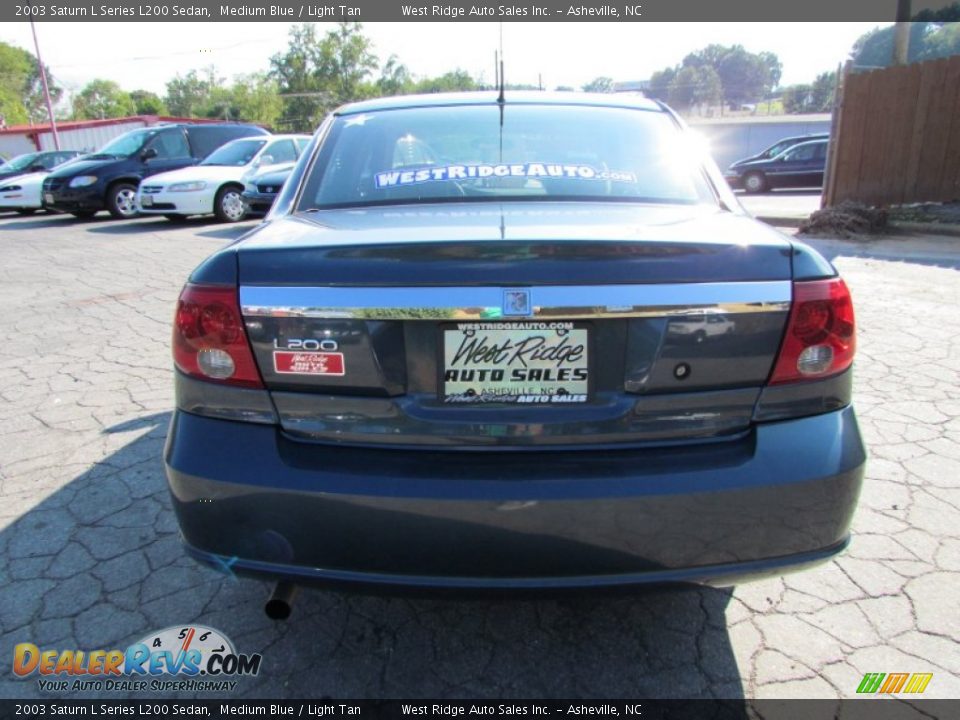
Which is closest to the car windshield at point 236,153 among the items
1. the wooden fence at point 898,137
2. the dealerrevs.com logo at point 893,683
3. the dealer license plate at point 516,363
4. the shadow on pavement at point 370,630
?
the wooden fence at point 898,137

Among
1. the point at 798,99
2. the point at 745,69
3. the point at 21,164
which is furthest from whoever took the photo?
the point at 745,69

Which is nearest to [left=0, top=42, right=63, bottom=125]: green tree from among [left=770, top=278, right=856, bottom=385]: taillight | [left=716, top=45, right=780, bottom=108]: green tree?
[left=770, top=278, right=856, bottom=385]: taillight

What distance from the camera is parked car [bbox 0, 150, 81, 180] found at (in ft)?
57.8

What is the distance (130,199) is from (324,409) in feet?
47.1

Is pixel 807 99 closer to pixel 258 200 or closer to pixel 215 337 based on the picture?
pixel 258 200

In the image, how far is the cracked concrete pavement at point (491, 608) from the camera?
193 centimetres

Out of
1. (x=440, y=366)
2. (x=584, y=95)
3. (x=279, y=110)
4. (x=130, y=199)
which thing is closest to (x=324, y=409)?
(x=440, y=366)

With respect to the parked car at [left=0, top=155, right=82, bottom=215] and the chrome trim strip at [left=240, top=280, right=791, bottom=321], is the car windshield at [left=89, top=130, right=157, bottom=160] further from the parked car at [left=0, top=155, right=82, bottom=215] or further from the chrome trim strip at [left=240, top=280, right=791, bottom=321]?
the chrome trim strip at [left=240, top=280, right=791, bottom=321]

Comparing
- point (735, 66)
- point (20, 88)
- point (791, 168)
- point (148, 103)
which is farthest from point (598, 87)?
point (735, 66)

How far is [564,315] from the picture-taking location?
1545mm

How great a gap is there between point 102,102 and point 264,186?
288ft

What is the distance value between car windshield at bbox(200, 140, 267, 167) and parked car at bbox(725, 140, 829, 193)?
14083 mm

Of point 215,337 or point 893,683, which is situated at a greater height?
point 215,337

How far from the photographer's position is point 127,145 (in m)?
13.7
